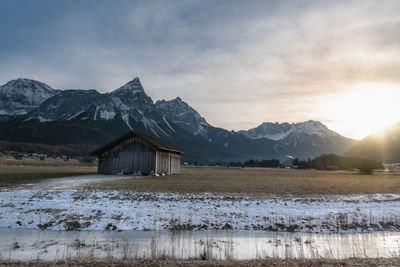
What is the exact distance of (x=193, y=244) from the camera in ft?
40.8

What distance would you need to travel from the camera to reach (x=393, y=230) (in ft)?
53.6

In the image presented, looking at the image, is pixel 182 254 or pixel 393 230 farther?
pixel 393 230

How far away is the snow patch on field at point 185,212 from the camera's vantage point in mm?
15672

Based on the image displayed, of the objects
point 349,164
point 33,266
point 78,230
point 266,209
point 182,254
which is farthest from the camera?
point 349,164

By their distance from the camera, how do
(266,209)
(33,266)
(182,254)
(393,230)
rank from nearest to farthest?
(33,266) < (182,254) < (393,230) < (266,209)

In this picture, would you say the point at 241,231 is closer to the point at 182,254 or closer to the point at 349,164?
the point at 182,254

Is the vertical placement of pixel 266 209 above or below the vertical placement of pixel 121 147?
below

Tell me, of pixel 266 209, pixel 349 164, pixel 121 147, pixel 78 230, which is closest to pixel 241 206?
pixel 266 209

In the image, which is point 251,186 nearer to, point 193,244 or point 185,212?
point 185,212

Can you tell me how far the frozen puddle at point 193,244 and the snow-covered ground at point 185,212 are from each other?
0.91 metres

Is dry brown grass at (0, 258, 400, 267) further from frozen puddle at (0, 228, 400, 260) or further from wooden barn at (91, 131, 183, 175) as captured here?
wooden barn at (91, 131, 183, 175)

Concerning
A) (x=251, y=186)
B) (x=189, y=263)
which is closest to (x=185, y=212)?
(x=189, y=263)

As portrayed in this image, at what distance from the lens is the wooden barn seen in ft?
148

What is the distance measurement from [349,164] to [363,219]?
3830 inches
